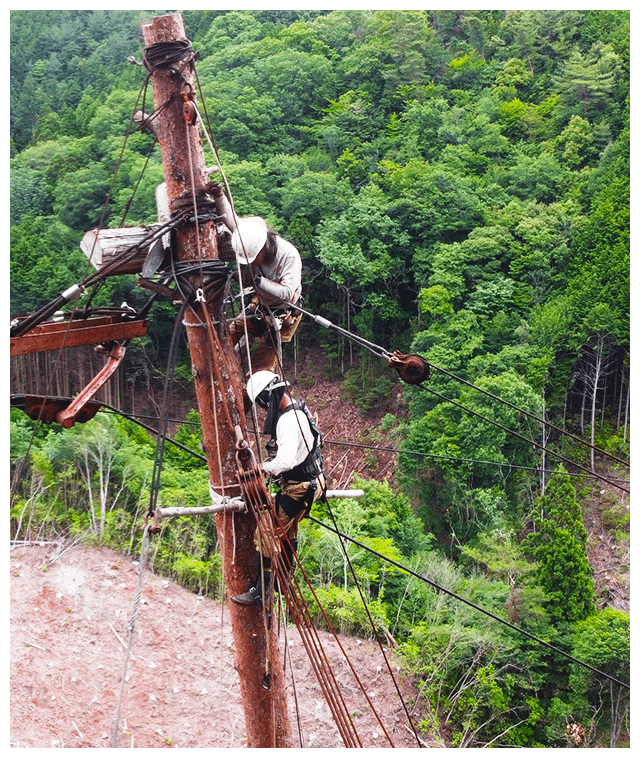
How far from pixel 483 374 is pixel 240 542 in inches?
660

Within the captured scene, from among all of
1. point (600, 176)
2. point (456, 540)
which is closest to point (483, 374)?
point (456, 540)

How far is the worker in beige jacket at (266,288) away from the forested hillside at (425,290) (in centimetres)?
720

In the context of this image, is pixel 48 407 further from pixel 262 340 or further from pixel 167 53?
pixel 167 53

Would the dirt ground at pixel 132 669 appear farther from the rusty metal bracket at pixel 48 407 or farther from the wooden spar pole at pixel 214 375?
the rusty metal bracket at pixel 48 407

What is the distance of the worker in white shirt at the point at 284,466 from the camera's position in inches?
167

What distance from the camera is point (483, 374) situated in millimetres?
20453

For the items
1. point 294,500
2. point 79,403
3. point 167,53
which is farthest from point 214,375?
point 167,53

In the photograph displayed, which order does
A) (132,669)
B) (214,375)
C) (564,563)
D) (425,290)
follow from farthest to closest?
(425,290) < (564,563) < (132,669) < (214,375)

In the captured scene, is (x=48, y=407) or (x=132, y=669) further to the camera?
(x=132, y=669)

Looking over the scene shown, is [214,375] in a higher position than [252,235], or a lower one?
lower

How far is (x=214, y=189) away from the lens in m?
4.07

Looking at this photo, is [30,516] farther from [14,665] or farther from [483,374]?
[483,374]

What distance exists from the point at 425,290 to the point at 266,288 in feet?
60.6

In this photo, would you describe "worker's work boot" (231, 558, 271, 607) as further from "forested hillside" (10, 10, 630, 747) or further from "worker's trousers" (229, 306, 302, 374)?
"forested hillside" (10, 10, 630, 747)
